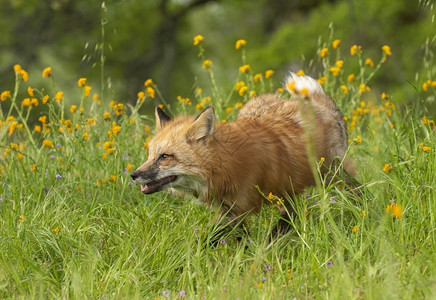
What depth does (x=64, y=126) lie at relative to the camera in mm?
5980

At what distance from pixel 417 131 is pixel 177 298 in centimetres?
268

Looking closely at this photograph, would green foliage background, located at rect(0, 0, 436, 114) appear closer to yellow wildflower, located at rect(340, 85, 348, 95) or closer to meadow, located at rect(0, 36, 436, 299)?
yellow wildflower, located at rect(340, 85, 348, 95)

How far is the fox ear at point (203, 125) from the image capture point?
4.87 m

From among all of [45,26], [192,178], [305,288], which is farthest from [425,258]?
[45,26]

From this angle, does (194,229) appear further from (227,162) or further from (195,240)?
(227,162)

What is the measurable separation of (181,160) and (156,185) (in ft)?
0.89

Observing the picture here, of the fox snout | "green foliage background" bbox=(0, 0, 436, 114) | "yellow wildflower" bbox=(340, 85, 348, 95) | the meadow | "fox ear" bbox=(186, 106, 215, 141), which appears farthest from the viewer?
"green foliage background" bbox=(0, 0, 436, 114)

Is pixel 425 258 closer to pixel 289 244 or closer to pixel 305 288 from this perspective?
pixel 305 288

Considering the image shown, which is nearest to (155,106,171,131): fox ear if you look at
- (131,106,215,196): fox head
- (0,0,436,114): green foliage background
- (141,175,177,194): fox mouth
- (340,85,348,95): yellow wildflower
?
(131,106,215,196): fox head

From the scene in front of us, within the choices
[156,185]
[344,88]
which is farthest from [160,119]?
[344,88]

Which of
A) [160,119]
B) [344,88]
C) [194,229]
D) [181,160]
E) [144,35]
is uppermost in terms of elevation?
[160,119]

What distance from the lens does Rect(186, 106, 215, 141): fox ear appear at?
4.87 meters

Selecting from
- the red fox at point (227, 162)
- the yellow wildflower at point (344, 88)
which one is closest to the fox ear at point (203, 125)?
the red fox at point (227, 162)

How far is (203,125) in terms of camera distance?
16.0 ft
